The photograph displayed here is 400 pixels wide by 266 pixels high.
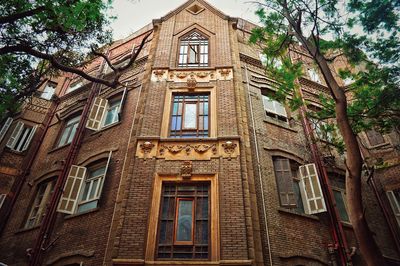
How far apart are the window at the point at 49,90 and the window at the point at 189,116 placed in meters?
8.99

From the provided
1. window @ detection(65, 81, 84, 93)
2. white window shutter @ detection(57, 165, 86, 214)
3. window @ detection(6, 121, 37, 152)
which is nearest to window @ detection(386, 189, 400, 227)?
white window shutter @ detection(57, 165, 86, 214)

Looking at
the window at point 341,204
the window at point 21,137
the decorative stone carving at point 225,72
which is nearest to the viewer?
the window at point 341,204

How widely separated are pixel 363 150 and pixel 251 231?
309 inches

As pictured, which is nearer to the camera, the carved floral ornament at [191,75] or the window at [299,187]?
the window at [299,187]

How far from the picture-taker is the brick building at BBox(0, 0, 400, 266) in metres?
7.20

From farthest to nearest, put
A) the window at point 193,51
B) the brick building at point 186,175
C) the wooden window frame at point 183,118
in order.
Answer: the window at point 193,51 < the wooden window frame at point 183,118 < the brick building at point 186,175

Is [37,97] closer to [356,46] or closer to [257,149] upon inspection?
[257,149]

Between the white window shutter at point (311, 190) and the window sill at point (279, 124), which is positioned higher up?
the window sill at point (279, 124)

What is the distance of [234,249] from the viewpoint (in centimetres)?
661

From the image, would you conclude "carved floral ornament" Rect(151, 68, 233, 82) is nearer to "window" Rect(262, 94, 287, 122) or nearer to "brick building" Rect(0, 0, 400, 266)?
"brick building" Rect(0, 0, 400, 266)

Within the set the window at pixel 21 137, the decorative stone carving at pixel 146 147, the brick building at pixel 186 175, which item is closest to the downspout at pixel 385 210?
the brick building at pixel 186 175

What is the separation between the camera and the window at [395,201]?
1019 cm

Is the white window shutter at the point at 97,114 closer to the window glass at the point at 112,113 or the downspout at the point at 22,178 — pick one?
the window glass at the point at 112,113

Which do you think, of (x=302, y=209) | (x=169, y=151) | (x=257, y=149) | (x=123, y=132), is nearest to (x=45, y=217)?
(x=123, y=132)
